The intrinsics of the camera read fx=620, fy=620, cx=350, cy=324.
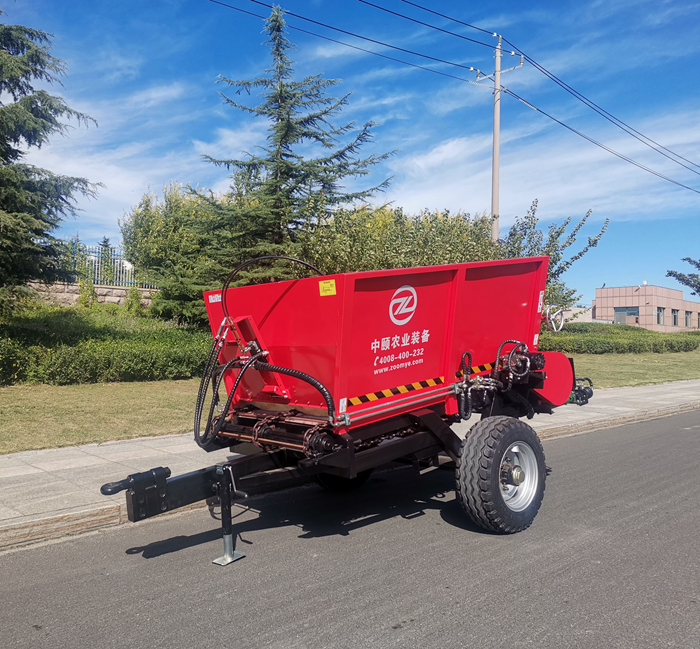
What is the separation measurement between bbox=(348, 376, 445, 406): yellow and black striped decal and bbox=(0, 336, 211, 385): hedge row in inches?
356

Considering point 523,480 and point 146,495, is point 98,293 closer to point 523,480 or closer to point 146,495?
point 146,495

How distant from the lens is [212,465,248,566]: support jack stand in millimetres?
4488

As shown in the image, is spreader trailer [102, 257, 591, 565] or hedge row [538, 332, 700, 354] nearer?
spreader trailer [102, 257, 591, 565]

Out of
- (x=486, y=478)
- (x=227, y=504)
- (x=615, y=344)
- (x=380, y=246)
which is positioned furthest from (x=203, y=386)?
(x=615, y=344)

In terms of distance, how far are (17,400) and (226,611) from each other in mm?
8318

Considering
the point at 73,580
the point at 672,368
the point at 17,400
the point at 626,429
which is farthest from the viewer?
the point at 672,368

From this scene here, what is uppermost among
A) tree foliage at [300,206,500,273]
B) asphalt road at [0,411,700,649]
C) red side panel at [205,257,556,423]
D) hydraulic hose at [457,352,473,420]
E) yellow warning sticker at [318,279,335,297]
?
tree foliage at [300,206,500,273]

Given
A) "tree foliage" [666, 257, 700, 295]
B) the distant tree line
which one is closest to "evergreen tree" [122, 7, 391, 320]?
the distant tree line

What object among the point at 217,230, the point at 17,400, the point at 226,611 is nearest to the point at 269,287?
the point at 226,611

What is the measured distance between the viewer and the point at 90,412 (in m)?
10.1

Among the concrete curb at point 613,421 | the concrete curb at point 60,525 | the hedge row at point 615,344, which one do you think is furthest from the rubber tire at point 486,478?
the hedge row at point 615,344

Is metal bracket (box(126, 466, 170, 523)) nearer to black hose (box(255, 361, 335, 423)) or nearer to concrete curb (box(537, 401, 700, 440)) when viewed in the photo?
black hose (box(255, 361, 335, 423))

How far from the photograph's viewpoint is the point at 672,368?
82.8 feet

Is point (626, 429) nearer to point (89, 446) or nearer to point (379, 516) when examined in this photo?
point (379, 516)
